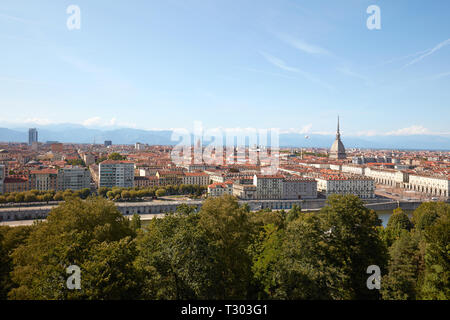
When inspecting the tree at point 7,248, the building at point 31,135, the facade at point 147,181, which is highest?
the building at point 31,135

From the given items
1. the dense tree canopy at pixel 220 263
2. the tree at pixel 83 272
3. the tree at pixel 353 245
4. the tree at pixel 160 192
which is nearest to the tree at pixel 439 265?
the dense tree canopy at pixel 220 263

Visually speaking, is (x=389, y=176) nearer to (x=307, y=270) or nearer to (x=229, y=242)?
(x=229, y=242)

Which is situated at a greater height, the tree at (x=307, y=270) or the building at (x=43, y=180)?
the tree at (x=307, y=270)

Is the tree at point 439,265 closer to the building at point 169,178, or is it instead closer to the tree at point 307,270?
the tree at point 307,270

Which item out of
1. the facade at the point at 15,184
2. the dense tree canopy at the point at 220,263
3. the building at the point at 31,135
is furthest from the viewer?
the building at the point at 31,135

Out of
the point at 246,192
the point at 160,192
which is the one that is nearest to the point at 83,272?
the point at 160,192

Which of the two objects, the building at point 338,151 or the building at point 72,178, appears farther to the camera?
the building at point 338,151

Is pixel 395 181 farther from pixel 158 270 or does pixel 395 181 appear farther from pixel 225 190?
pixel 158 270
